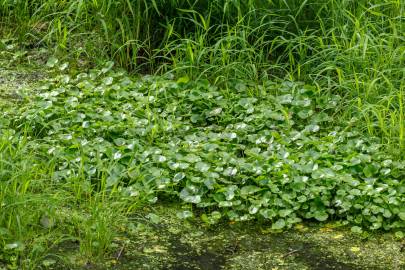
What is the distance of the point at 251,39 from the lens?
5746 mm

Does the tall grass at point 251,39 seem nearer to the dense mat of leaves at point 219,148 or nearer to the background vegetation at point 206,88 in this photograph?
the background vegetation at point 206,88

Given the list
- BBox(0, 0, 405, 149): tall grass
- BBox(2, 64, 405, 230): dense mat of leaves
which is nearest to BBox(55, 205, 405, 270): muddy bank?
BBox(2, 64, 405, 230): dense mat of leaves

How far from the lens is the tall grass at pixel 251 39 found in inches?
206

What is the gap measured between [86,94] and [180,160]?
1.19 m

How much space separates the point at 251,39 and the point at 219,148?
1418mm

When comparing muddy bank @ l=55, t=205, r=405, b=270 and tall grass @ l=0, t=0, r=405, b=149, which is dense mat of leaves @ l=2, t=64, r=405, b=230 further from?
tall grass @ l=0, t=0, r=405, b=149

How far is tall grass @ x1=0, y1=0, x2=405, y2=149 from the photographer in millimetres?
5230

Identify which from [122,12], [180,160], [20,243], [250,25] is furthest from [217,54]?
[20,243]

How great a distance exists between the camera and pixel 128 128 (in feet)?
15.6

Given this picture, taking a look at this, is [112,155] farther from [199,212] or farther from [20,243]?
[20,243]

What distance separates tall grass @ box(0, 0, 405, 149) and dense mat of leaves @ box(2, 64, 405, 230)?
0.69 ft

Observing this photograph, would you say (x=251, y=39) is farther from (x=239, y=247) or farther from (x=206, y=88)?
(x=239, y=247)

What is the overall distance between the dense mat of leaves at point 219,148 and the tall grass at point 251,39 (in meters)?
0.21

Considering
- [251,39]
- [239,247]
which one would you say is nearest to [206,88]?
[251,39]
